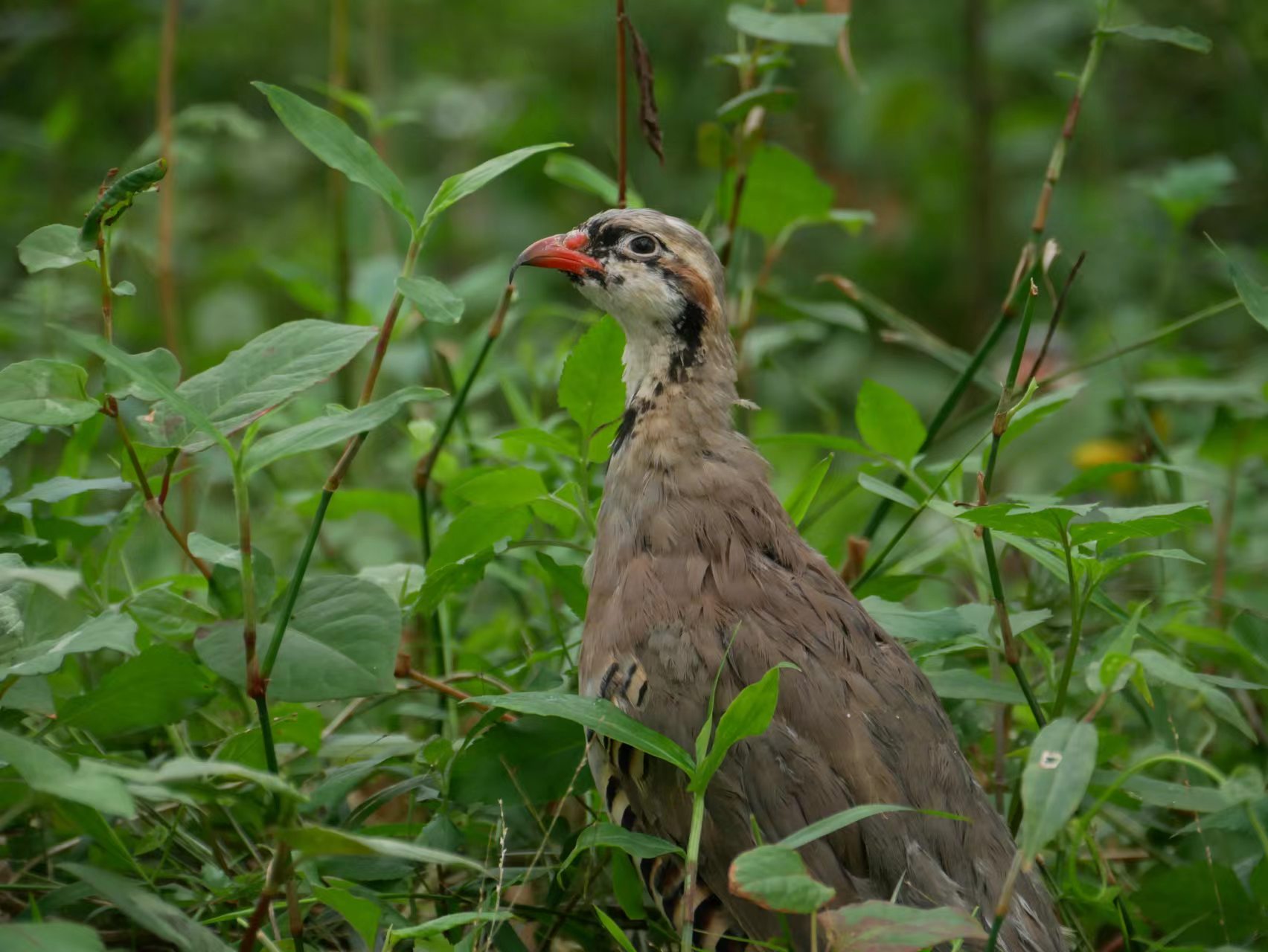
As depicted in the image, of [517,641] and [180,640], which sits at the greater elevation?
[180,640]

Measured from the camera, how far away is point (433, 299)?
233cm

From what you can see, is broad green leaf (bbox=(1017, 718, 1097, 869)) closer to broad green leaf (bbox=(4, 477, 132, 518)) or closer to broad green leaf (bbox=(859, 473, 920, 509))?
broad green leaf (bbox=(859, 473, 920, 509))

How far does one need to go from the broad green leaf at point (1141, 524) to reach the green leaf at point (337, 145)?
1.22 meters

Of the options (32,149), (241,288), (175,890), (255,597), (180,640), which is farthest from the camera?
(241,288)

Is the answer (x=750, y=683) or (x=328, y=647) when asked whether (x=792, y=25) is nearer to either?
(x=750, y=683)

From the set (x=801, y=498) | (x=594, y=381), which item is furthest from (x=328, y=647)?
(x=801, y=498)

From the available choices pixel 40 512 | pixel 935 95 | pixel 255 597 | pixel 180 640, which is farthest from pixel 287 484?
pixel 935 95

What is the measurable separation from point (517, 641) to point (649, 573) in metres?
0.93

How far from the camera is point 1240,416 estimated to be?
408 cm

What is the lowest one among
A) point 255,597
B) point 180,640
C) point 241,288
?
point 241,288

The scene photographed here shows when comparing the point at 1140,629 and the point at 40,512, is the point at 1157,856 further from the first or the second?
the point at 40,512

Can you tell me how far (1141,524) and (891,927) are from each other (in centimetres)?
84

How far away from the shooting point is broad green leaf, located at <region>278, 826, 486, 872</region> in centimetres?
184

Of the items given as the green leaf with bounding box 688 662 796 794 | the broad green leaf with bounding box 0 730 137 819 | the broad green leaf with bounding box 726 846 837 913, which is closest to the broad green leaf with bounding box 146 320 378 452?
the broad green leaf with bounding box 0 730 137 819
